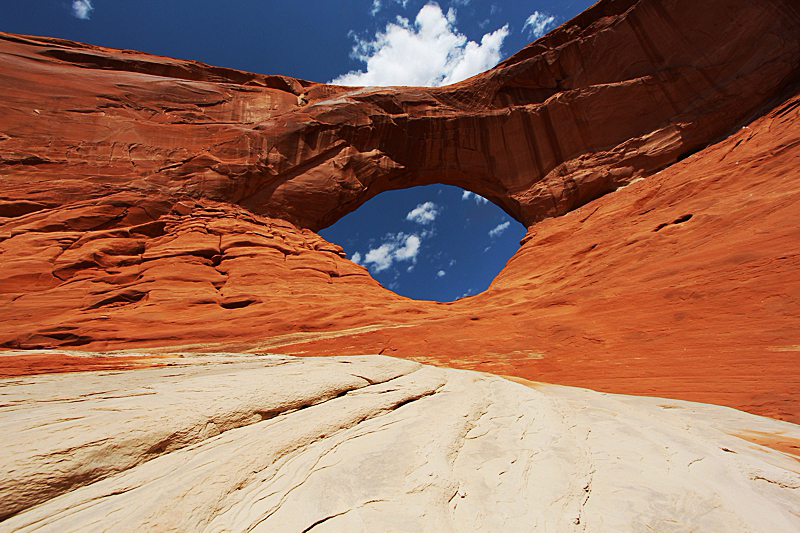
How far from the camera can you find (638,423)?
11.8ft

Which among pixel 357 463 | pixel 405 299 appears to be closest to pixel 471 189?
pixel 405 299

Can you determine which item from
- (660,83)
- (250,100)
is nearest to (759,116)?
(660,83)

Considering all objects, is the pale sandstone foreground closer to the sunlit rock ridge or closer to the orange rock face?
the sunlit rock ridge

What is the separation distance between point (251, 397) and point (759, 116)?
23964mm

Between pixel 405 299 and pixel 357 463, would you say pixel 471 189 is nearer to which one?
pixel 405 299

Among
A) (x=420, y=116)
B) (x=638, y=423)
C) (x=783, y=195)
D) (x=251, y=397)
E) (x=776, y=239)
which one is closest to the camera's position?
(x=251, y=397)

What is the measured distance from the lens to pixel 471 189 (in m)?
25.3

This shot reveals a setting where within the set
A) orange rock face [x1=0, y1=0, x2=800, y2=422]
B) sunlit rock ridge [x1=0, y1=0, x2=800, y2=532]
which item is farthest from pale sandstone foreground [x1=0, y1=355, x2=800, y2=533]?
orange rock face [x1=0, y1=0, x2=800, y2=422]

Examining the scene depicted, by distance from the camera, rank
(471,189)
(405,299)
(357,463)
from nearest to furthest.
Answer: (357,463), (405,299), (471,189)

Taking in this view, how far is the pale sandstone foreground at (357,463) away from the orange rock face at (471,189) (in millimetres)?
2685

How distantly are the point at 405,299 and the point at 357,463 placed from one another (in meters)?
11.5

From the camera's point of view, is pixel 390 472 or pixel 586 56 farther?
pixel 586 56

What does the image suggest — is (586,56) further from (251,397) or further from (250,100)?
(251,397)

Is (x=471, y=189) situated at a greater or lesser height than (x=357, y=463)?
greater
